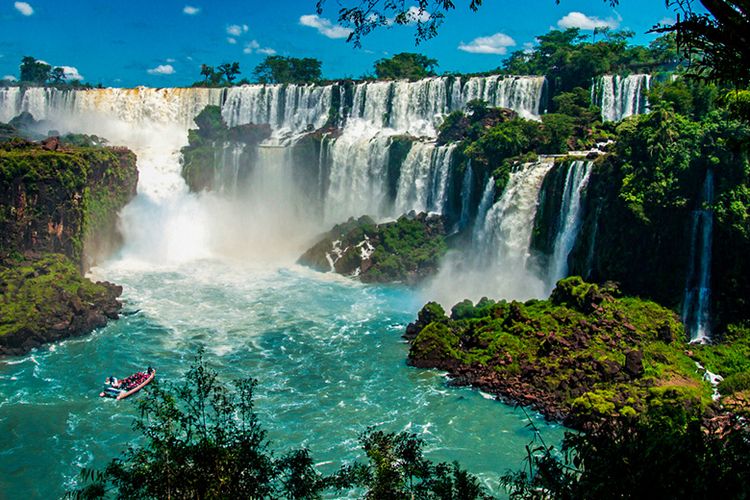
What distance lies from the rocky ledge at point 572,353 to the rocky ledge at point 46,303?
1337 centimetres

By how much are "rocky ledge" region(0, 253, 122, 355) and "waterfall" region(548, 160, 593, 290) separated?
1932 cm

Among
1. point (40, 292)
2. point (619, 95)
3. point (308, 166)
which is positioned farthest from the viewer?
point (308, 166)

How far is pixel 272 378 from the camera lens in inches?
956

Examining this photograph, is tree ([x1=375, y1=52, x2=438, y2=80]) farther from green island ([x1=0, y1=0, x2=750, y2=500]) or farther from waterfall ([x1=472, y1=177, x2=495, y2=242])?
waterfall ([x1=472, y1=177, x2=495, y2=242])

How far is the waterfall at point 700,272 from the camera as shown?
25281 mm

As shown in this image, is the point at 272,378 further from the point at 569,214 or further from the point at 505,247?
the point at 569,214

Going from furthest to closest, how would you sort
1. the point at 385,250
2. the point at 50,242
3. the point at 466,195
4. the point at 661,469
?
the point at 466,195, the point at 385,250, the point at 50,242, the point at 661,469

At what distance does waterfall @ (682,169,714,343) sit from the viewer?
82.9 ft

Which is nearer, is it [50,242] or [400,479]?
[400,479]

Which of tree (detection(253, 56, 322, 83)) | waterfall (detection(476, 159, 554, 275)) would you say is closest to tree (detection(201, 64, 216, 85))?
tree (detection(253, 56, 322, 83))

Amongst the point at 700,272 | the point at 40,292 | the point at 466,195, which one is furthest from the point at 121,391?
the point at 466,195

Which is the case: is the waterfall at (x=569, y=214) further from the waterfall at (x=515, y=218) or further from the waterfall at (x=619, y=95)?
the waterfall at (x=619, y=95)

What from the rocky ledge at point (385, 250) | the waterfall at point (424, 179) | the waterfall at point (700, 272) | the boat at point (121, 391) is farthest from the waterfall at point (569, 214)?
the boat at point (121, 391)

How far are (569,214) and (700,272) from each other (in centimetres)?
609
